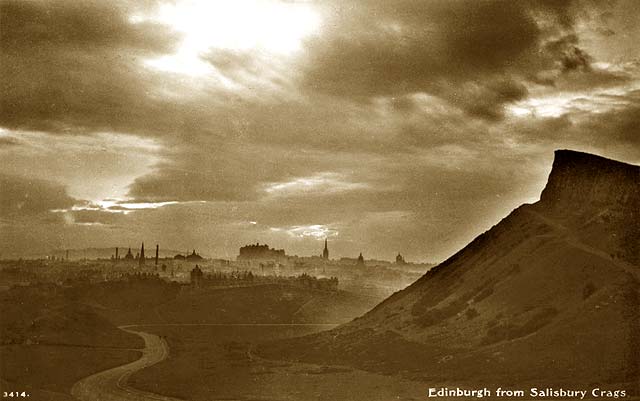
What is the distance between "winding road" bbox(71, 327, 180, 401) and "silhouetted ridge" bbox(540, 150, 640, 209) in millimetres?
70542

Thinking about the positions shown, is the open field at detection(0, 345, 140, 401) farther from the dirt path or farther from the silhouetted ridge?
the silhouetted ridge

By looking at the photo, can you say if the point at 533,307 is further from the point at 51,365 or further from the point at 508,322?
the point at 51,365

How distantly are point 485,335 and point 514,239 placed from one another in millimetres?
28854

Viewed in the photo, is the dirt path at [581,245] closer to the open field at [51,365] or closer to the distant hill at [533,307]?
the distant hill at [533,307]

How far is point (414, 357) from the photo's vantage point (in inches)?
3216

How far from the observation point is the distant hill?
6538cm

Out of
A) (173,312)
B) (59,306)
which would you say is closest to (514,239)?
(59,306)

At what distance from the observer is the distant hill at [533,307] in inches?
2574

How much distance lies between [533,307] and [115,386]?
184 feet

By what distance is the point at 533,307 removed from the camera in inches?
3142

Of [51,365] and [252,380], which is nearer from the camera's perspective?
[252,380]

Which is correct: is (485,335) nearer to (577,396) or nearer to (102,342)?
(577,396)

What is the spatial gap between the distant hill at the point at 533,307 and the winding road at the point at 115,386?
20614 millimetres

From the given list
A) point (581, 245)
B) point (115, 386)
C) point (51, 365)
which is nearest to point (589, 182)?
point (581, 245)
